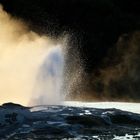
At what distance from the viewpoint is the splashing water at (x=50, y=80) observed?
40.7 metres

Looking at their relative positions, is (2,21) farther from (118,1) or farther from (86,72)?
(118,1)

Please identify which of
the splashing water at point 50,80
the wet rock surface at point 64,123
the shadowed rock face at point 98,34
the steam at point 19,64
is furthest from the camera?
the shadowed rock face at point 98,34

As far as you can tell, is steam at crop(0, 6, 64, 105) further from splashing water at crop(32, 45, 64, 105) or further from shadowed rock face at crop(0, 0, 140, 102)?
shadowed rock face at crop(0, 0, 140, 102)

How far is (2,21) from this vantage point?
71.6 meters

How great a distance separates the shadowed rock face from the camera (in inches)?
2653

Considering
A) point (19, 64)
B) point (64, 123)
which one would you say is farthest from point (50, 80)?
point (64, 123)

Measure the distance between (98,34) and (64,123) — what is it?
47753mm

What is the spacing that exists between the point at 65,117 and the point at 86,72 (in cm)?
4057

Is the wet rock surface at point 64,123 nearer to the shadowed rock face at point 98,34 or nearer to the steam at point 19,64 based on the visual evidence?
the steam at point 19,64

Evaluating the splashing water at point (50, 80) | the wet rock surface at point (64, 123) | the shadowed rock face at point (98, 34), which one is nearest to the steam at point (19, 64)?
the splashing water at point (50, 80)

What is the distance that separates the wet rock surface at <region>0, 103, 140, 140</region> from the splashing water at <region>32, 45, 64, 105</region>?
800 centimetres

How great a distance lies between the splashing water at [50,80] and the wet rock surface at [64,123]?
8.00m

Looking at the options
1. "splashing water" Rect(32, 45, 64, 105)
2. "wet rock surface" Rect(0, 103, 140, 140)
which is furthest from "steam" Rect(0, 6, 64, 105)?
"wet rock surface" Rect(0, 103, 140, 140)

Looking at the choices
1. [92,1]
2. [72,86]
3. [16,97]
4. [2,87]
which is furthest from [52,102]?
[92,1]
